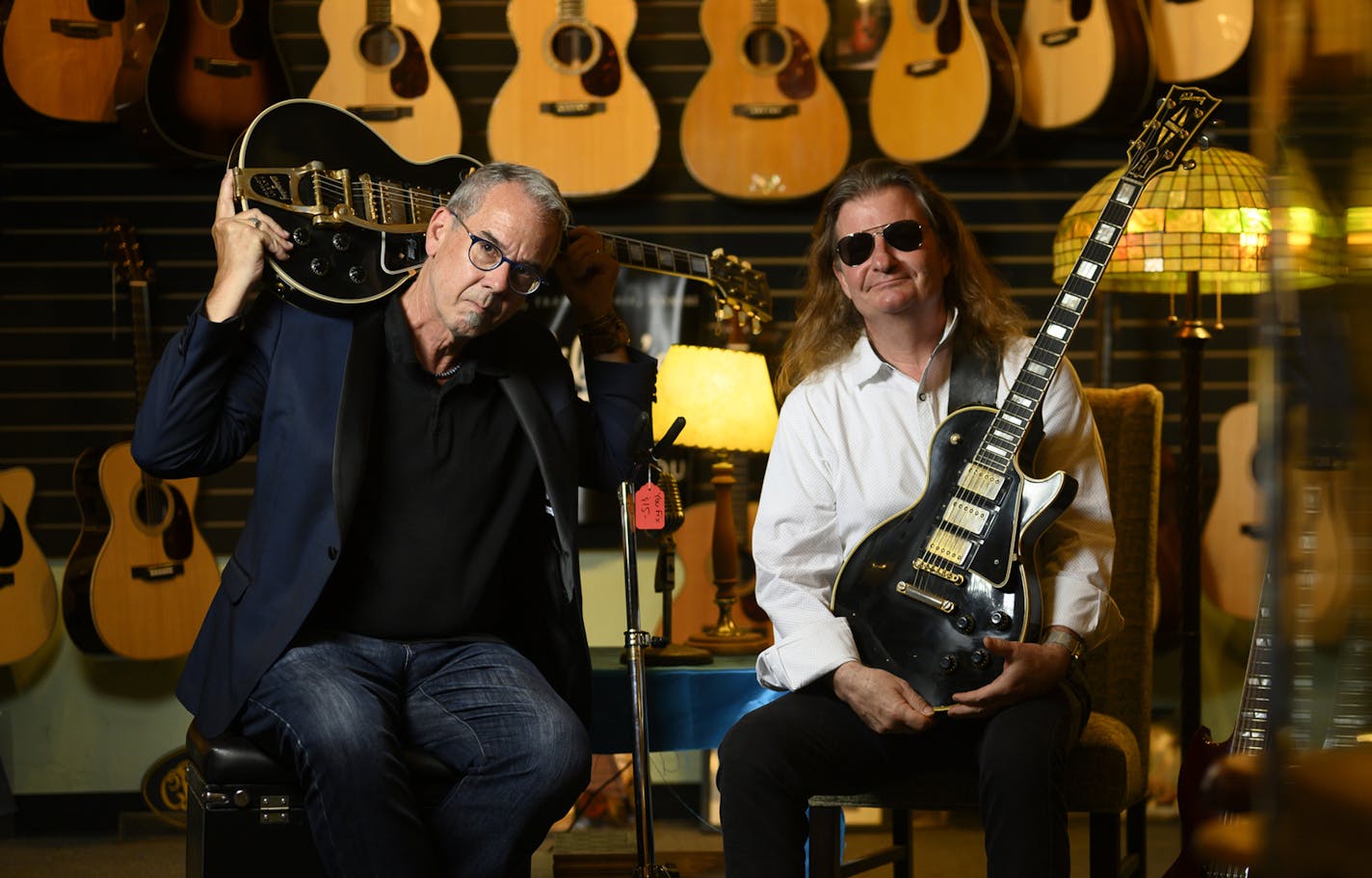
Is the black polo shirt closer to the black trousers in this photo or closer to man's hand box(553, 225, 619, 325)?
man's hand box(553, 225, 619, 325)

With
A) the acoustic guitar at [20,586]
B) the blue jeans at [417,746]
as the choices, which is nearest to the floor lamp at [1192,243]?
the blue jeans at [417,746]

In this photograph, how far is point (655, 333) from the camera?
145 inches

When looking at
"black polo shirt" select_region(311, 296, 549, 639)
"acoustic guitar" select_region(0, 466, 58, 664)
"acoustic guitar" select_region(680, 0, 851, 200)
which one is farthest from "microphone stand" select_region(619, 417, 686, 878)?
"acoustic guitar" select_region(0, 466, 58, 664)

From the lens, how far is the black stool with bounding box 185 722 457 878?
191 cm

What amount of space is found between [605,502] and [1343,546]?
3276 millimetres

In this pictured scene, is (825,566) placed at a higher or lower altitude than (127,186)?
lower

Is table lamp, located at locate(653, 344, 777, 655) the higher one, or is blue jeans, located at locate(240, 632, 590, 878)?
table lamp, located at locate(653, 344, 777, 655)

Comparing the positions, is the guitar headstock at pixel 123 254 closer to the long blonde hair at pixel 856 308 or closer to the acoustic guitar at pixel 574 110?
the acoustic guitar at pixel 574 110

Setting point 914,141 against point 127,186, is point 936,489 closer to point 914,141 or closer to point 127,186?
point 914,141

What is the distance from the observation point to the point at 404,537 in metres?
2.09

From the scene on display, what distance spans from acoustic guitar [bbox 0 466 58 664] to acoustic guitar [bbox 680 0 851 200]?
79.3 inches

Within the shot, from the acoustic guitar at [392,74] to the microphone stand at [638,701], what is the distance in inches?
62.2

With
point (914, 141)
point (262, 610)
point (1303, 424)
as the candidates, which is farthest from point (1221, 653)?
point (1303, 424)

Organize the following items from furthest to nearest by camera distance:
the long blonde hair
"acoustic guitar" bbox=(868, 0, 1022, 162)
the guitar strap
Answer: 1. "acoustic guitar" bbox=(868, 0, 1022, 162)
2. the long blonde hair
3. the guitar strap
